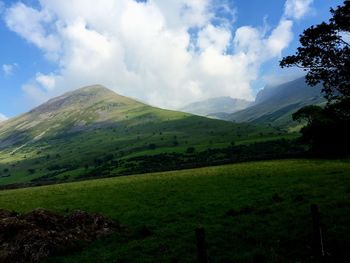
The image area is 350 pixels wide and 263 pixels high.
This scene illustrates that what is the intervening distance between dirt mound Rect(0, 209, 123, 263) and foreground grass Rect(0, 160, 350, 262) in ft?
3.95

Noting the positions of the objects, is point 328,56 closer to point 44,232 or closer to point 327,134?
point 44,232

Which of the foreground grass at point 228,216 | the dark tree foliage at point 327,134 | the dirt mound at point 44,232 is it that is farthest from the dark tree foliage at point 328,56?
the dark tree foliage at point 327,134

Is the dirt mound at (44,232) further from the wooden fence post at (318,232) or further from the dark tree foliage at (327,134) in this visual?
the dark tree foliage at (327,134)

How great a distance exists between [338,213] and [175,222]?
11957 millimetres

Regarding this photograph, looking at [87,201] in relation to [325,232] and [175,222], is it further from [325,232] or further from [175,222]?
[325,232]

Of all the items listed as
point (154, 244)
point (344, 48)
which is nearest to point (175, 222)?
point (154, 244)

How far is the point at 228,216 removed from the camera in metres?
30.1

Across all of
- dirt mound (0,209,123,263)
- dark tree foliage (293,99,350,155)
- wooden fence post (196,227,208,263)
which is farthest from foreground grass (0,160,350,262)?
dark tree foliage (293,99,350,155)

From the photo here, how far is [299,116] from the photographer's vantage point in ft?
294

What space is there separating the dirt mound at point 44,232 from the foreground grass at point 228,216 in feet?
3.95

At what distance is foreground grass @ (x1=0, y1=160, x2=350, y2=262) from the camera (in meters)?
21.6

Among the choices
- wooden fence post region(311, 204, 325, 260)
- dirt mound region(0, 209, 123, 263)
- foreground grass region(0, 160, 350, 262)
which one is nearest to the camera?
wooden fence post region(311, 204, 325, 260)

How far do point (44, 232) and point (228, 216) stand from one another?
13.8 metres

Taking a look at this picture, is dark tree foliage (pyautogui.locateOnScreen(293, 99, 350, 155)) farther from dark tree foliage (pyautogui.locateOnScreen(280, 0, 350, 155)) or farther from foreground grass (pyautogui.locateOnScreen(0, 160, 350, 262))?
dark tree foliage (pyautogui.locateOnScreen(280, 0, 350, 155))
